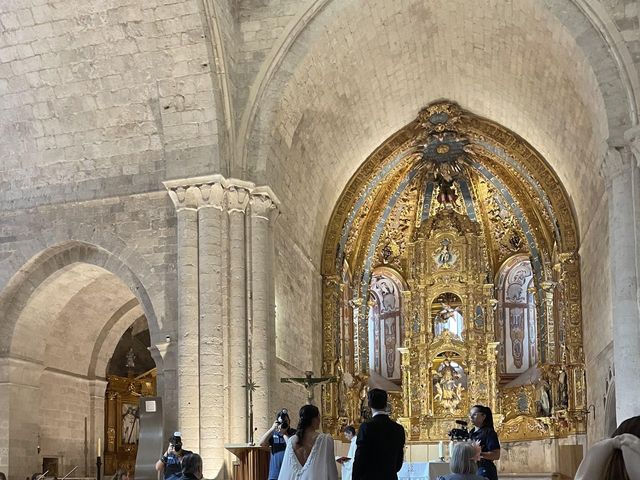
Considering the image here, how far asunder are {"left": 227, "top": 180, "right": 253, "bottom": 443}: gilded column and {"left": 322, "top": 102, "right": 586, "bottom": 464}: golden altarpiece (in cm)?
597

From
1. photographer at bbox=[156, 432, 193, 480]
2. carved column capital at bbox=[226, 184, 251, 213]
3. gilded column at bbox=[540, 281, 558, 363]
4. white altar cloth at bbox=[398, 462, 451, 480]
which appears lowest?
white altar cloth at bbox=[398, 462, 451, 480]

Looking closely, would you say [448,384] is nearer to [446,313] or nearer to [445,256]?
[446,313]

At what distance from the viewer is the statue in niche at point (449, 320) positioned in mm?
22000

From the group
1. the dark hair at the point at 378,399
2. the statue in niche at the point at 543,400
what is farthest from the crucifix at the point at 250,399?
the dark hair at the point at 378,399

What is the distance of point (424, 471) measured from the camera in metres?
12.3

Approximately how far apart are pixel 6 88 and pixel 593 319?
442 inches

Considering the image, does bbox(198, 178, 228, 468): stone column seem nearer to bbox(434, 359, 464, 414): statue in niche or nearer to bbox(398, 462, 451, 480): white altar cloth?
bbox(398, 462, 451, 480): white altar cloth

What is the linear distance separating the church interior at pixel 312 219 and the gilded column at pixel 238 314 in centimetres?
3

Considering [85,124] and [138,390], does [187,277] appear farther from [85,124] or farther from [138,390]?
[138,390]

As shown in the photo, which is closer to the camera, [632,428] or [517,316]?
[632,428]

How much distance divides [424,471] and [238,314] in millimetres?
4086

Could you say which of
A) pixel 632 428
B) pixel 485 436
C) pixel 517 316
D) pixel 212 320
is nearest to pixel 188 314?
pixel 212 320

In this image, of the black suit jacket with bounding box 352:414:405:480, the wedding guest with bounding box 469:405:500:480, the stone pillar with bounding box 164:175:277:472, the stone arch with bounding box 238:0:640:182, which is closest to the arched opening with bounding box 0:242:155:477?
the stone pillar with bounding box 164:175:277:472

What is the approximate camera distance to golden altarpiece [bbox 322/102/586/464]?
20484 millimetres
